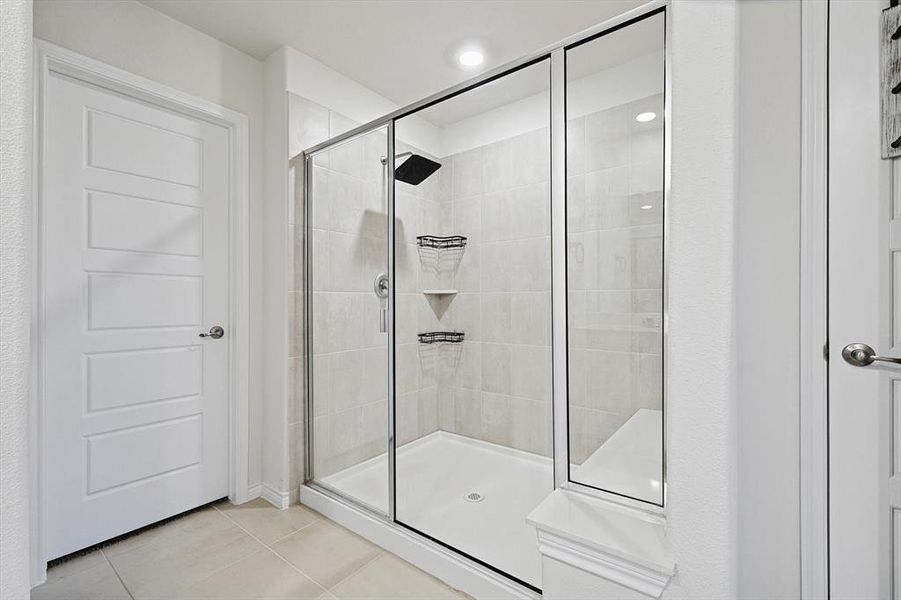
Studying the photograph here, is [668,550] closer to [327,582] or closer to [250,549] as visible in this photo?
[327,582]

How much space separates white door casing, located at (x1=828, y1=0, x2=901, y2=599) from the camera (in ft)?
3.34

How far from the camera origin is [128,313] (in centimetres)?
201

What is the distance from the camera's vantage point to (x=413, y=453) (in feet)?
7.76

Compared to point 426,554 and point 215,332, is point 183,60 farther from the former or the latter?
point 426,554

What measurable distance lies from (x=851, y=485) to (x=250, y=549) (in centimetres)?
215

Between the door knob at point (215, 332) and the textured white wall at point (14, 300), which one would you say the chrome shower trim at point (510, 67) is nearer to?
the door knob at point (215, 332)

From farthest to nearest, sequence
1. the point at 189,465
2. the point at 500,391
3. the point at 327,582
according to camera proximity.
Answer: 1. the point at 500,391
2. the point at 189,465
3. the point at 327,582

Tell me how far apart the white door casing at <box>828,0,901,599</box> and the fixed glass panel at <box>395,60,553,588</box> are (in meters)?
1.23

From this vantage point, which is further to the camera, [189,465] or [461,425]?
[461,425]

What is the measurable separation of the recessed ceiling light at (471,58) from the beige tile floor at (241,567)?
254 cm

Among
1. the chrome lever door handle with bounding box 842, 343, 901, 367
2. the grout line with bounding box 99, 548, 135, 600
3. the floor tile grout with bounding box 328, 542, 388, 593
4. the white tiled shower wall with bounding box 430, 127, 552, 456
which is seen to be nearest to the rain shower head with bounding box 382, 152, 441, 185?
the white tiled shower wall with bounding box 430, 127, 552, 456

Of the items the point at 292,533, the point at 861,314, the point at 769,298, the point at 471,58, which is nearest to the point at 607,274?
the point at 769,298

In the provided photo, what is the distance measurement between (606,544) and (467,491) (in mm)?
1348

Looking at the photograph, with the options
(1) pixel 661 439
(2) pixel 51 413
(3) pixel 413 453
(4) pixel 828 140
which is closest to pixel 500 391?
(3) pixel 413 453
